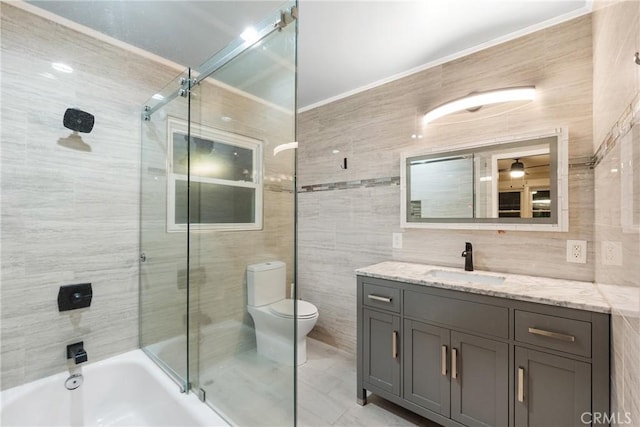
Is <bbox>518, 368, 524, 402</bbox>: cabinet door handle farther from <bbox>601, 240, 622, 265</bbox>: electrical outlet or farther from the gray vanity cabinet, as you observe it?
<bbox>601, 240, 622, 265</bbox>: electrical outlet

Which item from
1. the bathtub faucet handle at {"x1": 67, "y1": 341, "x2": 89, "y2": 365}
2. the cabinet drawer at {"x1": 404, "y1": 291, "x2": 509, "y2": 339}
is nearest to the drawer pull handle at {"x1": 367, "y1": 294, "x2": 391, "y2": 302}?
the cabinet drawer at {"x1": 404, "y1": 291, "x2": 509, "y2": 339}

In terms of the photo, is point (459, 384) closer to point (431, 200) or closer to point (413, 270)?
point (413, 270)

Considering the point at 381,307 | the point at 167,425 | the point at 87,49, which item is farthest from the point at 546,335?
the point at 87,49

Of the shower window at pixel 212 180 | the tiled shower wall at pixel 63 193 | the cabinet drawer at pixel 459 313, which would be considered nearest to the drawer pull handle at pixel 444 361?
the cabinet drawer at pixel 459 313

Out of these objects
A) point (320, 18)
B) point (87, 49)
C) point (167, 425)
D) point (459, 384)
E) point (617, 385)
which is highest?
point (320, 18)

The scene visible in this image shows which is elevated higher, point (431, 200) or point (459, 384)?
point (431, 200)

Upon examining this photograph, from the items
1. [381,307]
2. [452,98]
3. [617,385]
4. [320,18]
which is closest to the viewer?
[617,385]

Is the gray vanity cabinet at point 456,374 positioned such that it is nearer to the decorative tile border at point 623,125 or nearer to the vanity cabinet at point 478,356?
the vanity cabinet at point 478,356

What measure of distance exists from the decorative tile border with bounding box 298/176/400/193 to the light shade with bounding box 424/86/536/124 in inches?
22.5

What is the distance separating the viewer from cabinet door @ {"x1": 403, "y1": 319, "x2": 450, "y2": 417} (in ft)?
4.93

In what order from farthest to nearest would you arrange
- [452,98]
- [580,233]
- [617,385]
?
1. [452,98]
2. [580,233]
3. [617,385]

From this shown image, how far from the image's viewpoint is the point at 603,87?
47.4 inches

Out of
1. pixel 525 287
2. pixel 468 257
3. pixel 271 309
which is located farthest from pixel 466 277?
pixel 271 309

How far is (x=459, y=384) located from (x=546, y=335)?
52 cm
